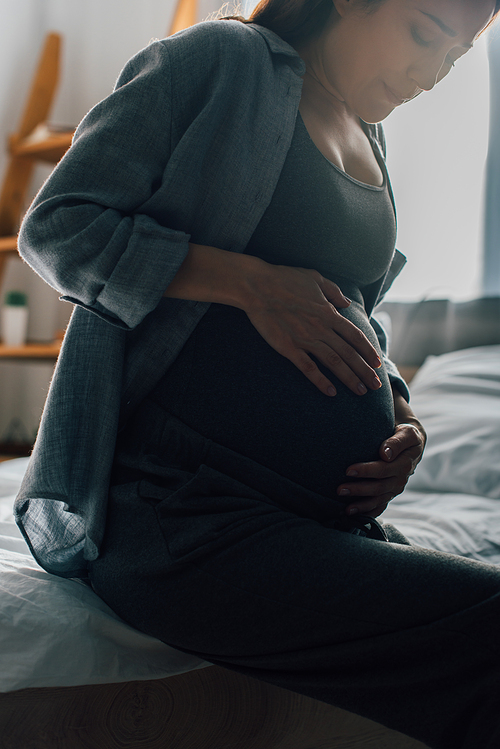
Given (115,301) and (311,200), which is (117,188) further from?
(311,200)

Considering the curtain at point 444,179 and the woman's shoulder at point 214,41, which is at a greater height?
the woman's shoulder at point 214,41

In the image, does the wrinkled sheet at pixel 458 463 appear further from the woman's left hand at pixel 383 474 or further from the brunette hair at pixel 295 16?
the brunette hair at pixel 295 16

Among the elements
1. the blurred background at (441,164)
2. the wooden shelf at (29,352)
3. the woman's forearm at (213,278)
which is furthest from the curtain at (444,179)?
the woman's forearm at (213,278)

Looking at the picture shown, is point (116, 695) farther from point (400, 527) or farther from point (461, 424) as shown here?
point (461, 424)

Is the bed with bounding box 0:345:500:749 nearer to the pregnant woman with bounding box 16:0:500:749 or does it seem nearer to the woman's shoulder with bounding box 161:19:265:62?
the pregnant woman with bounding box 16:0:500:749

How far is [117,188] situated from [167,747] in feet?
1.79

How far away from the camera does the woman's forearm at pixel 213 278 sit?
0.58m

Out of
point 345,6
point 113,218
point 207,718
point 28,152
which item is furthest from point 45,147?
point 207,718

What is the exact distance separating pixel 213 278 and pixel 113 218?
0.37 ft

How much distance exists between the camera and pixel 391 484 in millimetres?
672

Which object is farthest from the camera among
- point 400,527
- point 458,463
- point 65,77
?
point 65,77

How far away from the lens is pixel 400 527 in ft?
3.39

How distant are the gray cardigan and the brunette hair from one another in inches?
3.0

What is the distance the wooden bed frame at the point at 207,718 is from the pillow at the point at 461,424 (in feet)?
2.56
